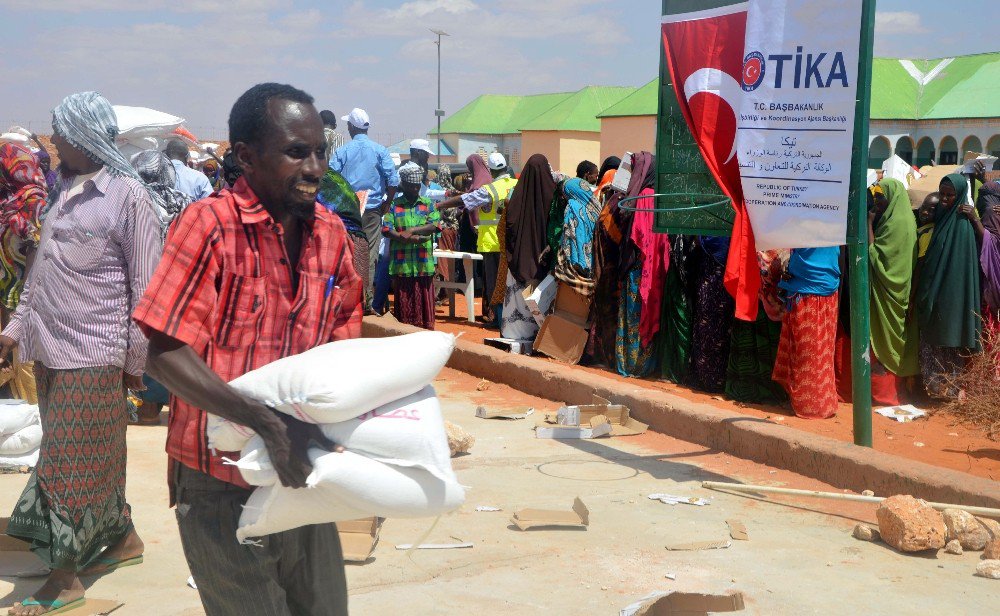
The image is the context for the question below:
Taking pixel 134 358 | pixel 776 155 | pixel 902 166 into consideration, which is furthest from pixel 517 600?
pixel 902 166

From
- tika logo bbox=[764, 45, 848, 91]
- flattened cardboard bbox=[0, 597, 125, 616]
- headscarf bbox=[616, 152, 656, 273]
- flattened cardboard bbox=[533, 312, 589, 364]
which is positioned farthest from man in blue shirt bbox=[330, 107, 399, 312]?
flattened cardboard bbox=[0, 597, 125, 616]

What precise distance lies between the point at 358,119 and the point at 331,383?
387 inches

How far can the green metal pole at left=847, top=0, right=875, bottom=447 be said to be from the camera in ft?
18.0

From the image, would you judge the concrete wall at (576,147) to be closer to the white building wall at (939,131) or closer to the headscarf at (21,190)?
the white building wall at (939,131)

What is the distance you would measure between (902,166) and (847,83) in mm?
5943

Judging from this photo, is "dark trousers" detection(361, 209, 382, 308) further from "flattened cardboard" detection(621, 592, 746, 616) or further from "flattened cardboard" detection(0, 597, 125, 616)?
"flattened cardboard" detection(621, 592, 746, 616)

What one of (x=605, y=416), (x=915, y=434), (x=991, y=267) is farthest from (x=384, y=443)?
(x=991, y=267)

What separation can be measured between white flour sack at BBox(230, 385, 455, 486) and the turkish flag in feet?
13.1

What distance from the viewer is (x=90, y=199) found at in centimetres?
391

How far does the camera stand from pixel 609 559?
14.6ft

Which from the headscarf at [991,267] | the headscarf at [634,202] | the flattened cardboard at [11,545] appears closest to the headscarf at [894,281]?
the headscarf at [991,267]

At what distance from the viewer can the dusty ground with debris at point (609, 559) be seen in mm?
3994

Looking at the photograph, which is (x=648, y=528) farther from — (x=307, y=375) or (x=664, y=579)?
(x=307, y=375)

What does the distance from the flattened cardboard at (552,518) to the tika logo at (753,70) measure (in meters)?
2.62
